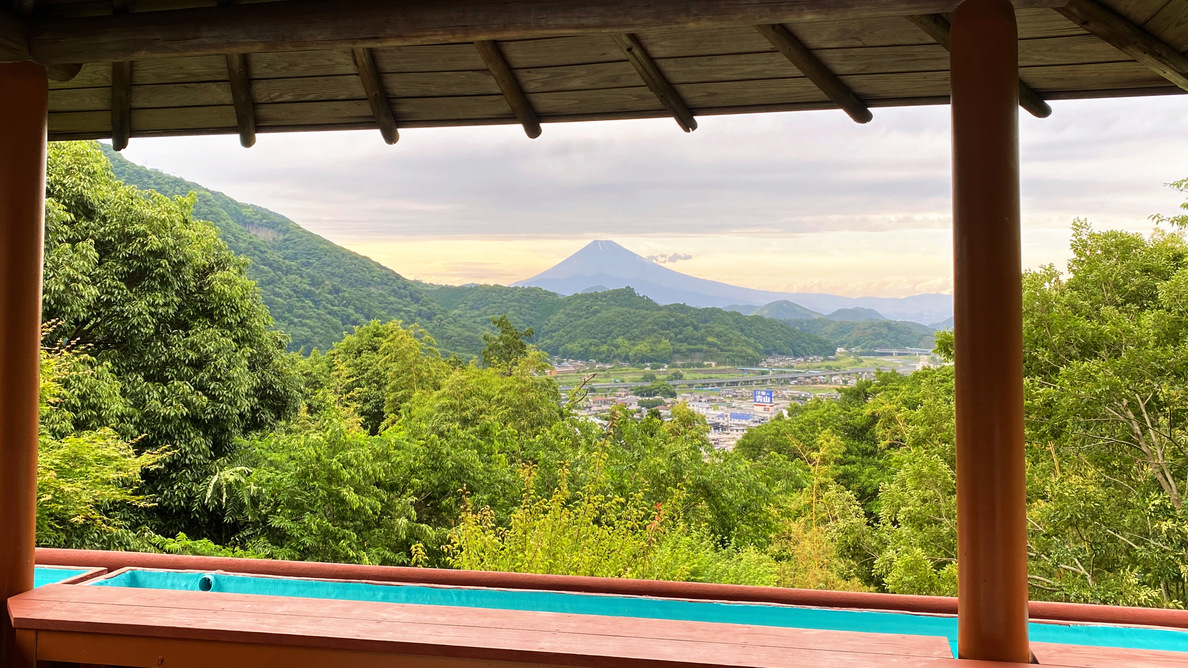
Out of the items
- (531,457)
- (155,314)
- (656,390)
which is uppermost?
(155,314)

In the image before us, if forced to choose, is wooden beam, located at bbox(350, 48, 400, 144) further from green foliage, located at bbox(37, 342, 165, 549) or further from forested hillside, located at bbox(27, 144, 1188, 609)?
green foliage, located at bbox(37, 342, 165, 549)

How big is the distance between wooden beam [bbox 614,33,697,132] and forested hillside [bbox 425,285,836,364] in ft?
59.3

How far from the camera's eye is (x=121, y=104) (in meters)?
1.77

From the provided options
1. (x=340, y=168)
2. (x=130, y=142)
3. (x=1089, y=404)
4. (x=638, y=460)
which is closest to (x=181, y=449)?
(x=638, y=460)

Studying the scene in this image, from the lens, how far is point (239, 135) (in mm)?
1829

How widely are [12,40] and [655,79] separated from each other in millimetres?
1239

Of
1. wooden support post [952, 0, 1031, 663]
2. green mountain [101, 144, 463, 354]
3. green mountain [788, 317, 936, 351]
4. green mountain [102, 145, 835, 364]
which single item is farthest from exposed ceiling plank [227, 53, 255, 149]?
green mountain [788, 317, 936, 351]

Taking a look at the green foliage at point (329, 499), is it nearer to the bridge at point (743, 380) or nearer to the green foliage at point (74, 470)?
the green foliage at point (74, 470)

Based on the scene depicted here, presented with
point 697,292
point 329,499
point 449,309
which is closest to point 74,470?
point 329,499

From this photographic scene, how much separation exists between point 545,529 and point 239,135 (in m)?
4.57

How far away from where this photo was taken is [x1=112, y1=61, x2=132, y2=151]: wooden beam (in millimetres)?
1715

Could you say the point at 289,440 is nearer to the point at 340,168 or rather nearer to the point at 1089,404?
the point at 1089,404

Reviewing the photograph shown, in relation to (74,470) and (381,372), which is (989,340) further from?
(381,372)

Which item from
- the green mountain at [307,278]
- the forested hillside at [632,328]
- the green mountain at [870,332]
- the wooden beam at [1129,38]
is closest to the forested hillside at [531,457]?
the wooden beam at [1129,38]
